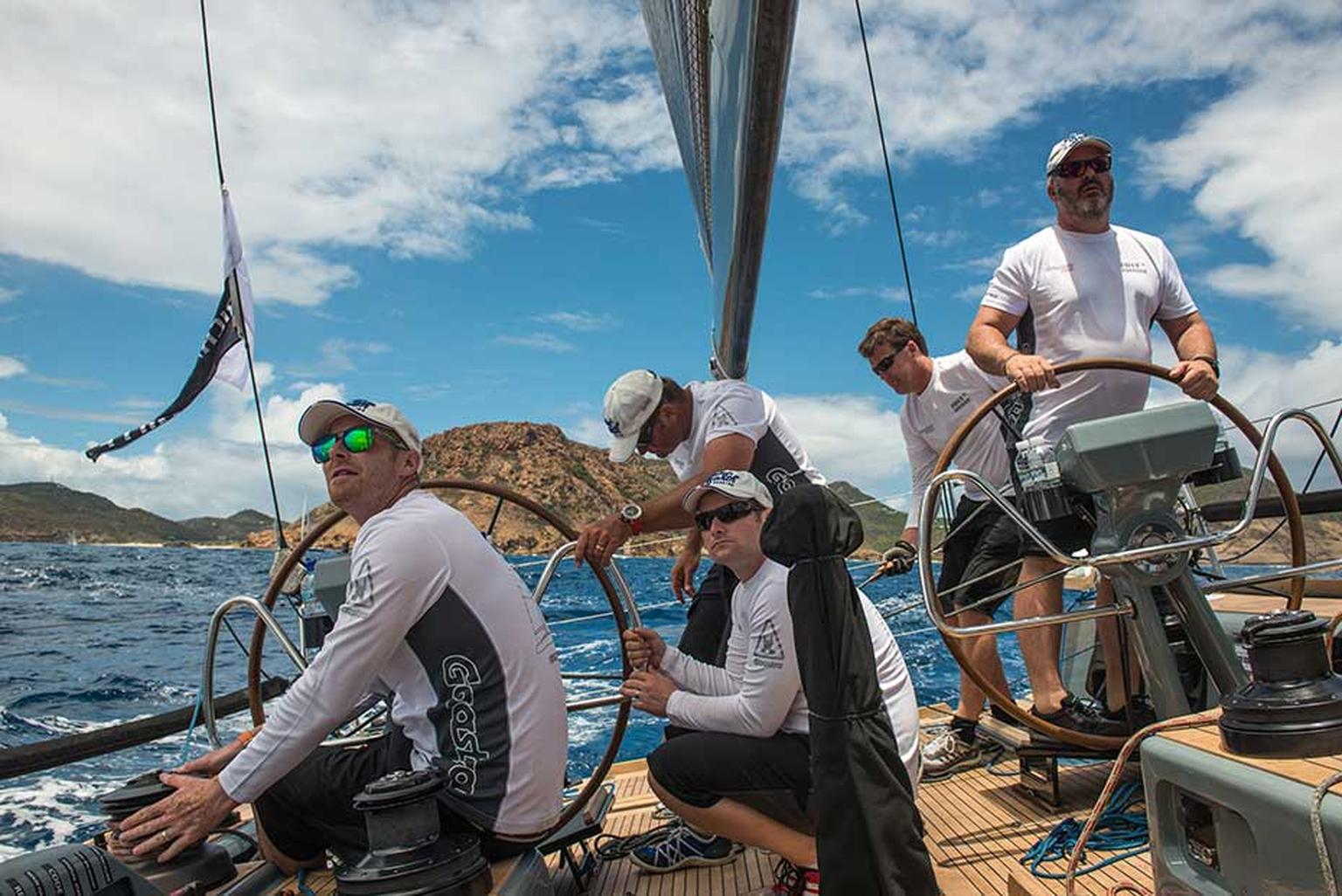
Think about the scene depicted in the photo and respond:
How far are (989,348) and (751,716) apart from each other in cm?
114

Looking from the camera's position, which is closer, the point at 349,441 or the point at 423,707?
the point at 423,707

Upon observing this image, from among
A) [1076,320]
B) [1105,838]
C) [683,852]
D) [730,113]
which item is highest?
[730,113]

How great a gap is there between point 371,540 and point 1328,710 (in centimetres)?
144

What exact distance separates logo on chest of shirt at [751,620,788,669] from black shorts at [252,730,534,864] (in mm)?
587

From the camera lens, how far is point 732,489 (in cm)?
213

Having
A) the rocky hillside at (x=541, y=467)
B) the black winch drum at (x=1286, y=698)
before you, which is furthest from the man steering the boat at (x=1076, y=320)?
the rocky hillside at (x=541, y=467)

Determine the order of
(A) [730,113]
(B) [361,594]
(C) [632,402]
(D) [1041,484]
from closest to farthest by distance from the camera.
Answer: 1. (B) [361,594]
2. (D) [1041,484]
3. (C) [632,402]
4. (A) [730,113]

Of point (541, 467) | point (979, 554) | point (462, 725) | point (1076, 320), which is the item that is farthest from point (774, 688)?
point (541, 467)

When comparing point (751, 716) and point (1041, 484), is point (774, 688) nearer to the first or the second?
point (751, 716)

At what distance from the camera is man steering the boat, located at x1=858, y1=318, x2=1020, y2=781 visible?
2896mm

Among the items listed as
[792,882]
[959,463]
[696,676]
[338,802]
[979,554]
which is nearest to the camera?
[338,802]

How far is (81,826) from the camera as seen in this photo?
434 centimetres

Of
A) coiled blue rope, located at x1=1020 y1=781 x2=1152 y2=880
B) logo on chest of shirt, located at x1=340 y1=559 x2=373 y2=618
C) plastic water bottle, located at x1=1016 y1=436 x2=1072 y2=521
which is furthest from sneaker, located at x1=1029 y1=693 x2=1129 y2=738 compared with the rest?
logo on chest of shirt, located at x1=340 y1=559 x2=373 y2=618

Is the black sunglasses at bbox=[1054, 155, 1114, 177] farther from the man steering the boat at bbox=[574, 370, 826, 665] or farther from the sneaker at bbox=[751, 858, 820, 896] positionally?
the sneaker at bbox=[751, 858, 820, 896]
